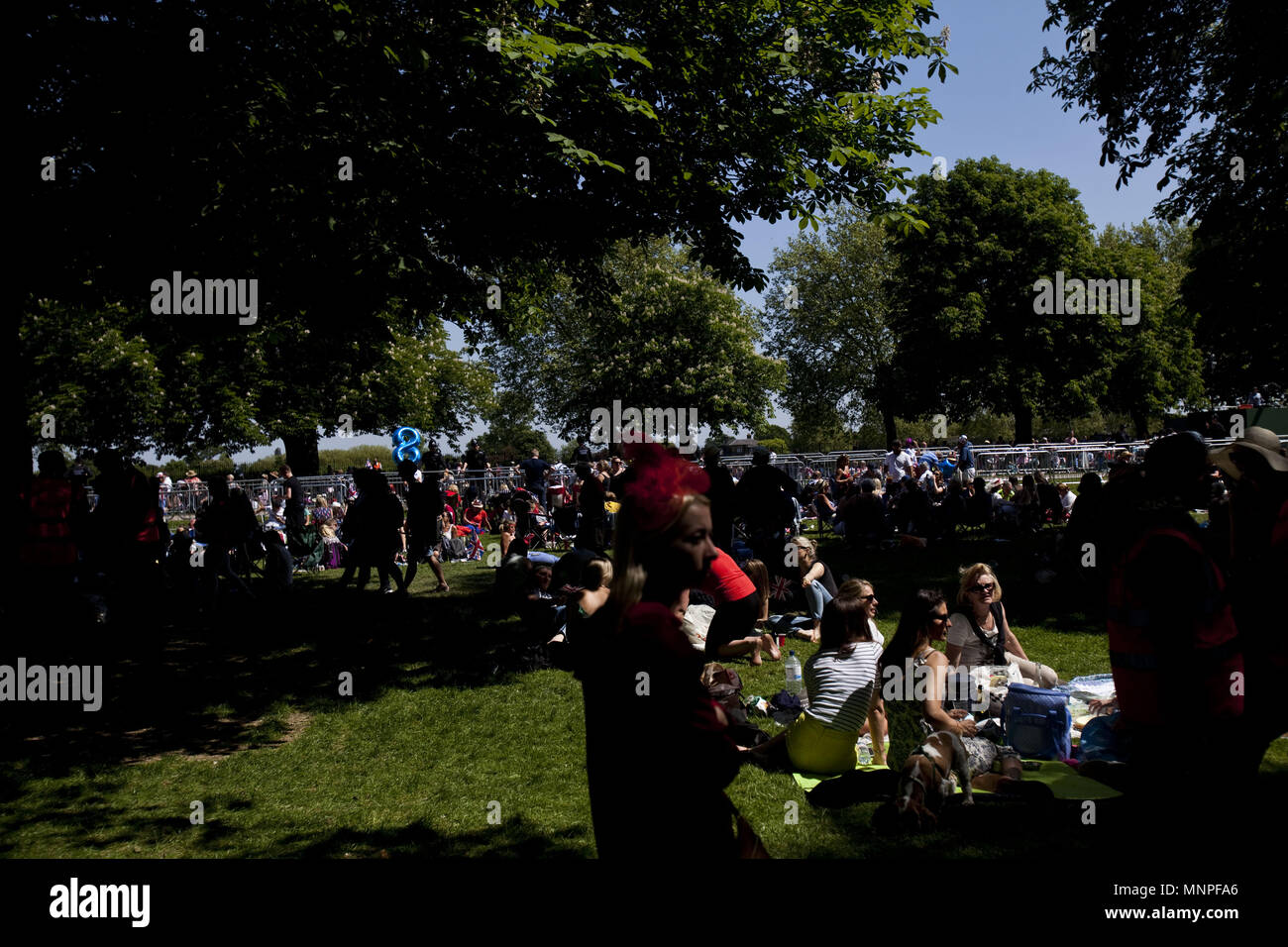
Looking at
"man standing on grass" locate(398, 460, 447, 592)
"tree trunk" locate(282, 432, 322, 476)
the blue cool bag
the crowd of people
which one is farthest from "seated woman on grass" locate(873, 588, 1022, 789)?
"tree trunk" locate(282, 432, 322, 476)

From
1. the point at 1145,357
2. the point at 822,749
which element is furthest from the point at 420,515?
the point at 1145,357

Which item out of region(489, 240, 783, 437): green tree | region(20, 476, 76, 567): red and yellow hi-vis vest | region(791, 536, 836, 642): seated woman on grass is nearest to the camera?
region(20, 476, 76, 567): red and yellow hi-vis vest

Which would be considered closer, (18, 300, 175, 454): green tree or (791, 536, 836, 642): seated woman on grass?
(791, 536, 836, 642): seated woman on grass

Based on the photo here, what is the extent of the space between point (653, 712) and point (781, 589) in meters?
8.40

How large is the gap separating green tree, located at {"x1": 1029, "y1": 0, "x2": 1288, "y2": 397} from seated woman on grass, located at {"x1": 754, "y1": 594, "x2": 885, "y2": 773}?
10.8m

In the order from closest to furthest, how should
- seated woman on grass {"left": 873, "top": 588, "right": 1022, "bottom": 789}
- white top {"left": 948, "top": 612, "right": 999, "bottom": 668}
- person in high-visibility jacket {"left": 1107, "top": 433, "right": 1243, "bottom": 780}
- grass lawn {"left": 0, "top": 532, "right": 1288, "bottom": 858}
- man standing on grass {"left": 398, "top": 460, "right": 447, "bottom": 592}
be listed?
person in high-visibility jacket {"left": 1107, "top": 433, "right": 1243, "bottom": 780} < grass lawn {"left": 0, "top": 532, "right": 1288, "bottom": 858} < seated woman on grass {"left": 873, "top": 588, "right": 1022, "bottom": 789} < white top {"left": 948, "top": 612, "right": 999, "bottom": 668} < man standing on grass {"left": 398, "top": 460, "right": 447, "bottom": 592}

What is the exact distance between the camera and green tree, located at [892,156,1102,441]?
3744 centimetres

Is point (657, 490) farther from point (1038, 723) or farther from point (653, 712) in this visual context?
point (1038, 723)

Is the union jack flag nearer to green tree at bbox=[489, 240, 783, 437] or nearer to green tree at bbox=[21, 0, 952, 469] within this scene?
green tree at bbox=[21, 0, 952, 469]

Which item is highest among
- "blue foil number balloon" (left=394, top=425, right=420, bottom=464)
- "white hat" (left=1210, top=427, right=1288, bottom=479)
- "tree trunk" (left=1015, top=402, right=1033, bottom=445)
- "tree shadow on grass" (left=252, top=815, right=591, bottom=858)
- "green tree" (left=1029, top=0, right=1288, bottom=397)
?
"green tree" (left=1029, top=0, right=1288, bottom=397)

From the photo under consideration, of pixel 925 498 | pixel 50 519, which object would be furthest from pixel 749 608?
pixel 925 498

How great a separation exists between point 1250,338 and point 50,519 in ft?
67.0

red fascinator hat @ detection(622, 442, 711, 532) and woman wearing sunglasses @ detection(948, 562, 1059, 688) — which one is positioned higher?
red fascinator hat @ detection(622, 442, 711, 532)
